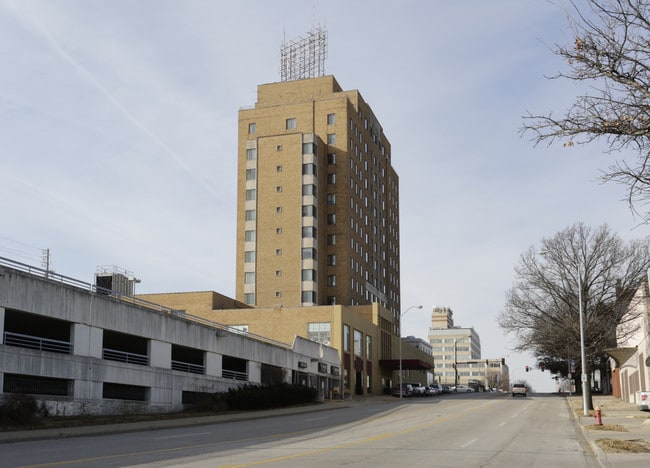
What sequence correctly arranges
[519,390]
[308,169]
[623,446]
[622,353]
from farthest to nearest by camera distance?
[308,169]
[519,390]
[622,353]
[623,446]

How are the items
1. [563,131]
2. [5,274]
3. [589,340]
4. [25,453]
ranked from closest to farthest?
[563,131], [25,453], [5,274], [589,340]

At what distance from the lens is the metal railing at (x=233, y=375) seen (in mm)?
47438

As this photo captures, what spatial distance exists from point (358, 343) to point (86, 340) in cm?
5327

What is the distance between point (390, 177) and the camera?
136 m

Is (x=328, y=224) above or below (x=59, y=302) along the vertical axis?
above

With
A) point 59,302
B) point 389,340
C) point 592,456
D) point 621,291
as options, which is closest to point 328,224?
point 389,340

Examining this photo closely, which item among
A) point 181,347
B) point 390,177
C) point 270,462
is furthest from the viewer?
point 390,177

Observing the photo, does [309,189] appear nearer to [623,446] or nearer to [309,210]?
[309,210]

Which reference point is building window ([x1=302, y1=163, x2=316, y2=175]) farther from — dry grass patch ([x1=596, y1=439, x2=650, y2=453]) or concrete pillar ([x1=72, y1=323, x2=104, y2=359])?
dry grass patch ([x1=596, y1=439, x2=650, y2=453])

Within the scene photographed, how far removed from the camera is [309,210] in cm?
9612

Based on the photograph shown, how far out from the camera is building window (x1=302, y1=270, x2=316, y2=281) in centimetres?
9419

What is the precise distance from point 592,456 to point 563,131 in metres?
9.20

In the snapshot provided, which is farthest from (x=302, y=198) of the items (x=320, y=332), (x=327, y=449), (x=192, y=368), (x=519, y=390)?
(x=327, y=449)

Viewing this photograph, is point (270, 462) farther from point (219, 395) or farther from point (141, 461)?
point (219, 395)
